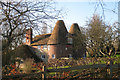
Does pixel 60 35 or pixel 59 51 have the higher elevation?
pixel 60 35

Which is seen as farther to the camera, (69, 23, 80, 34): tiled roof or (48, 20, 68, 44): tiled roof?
(69, 23, 80, 34): tiled roof

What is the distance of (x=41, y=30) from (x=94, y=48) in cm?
1290

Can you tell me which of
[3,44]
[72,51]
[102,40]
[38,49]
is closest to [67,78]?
[3,44]

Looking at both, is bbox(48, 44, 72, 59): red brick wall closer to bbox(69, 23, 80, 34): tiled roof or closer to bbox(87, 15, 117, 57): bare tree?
bbox(69, 23, 80, 34): tiled roof

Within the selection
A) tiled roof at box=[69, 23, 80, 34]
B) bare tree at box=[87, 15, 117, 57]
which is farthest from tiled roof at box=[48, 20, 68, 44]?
bare tree at box=[87, 15, 117, 57]

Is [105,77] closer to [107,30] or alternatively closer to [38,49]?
[107,30]

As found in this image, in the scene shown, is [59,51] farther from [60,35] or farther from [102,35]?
[102,35]

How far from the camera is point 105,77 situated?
9.66m

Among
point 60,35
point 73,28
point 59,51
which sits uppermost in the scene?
point 73,28

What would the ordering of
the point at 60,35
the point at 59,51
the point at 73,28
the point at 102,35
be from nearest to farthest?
the point at 102,35, the point at 59,51, the point at 60,35, the point at 73,28

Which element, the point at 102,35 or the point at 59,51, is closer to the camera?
the point at 102,35

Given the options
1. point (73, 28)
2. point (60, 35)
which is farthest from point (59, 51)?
point (73, 28)

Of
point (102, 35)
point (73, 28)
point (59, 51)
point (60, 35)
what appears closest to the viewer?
point (102, 35)

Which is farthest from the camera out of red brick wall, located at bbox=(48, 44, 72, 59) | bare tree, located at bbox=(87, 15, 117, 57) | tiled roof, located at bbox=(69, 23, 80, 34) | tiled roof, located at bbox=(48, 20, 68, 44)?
tiled roof, located at bbox=(69, 23, 80, 34)
